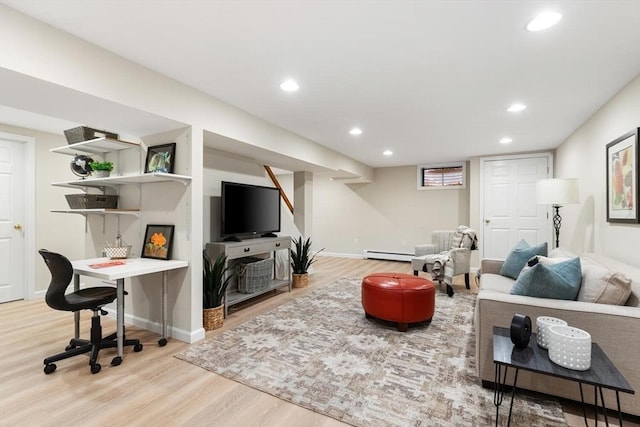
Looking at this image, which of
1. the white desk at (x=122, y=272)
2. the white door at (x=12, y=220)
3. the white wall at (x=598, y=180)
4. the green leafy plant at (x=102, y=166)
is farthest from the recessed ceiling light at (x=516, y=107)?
the white door at (x=12, y=220)

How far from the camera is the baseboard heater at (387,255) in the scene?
692 cm

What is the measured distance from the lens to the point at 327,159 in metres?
5.07

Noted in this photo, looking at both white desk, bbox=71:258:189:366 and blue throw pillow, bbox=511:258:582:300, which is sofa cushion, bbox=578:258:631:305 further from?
white desk, bbox=71:258:189:366

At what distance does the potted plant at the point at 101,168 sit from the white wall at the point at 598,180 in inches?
186

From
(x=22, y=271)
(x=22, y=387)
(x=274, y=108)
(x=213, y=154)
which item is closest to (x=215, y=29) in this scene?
(x=274, y=108)

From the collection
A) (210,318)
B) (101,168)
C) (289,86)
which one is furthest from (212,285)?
(289,86)

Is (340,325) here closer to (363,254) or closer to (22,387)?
(22,387)

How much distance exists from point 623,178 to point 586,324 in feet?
5.30

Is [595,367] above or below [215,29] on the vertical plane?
below

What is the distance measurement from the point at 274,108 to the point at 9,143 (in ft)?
11.8

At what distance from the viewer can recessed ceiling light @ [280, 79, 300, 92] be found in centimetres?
256

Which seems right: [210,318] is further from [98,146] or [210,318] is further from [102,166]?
[98,146]

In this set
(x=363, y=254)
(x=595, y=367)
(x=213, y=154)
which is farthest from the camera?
(x=363, y=254)

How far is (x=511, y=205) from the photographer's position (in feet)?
18.0
